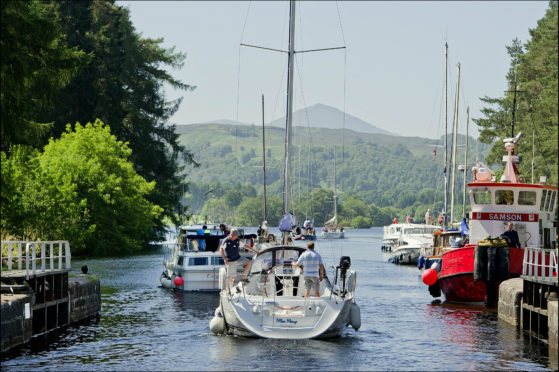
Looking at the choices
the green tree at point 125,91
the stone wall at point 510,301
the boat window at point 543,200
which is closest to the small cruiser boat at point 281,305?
the stone wall at point 510,301

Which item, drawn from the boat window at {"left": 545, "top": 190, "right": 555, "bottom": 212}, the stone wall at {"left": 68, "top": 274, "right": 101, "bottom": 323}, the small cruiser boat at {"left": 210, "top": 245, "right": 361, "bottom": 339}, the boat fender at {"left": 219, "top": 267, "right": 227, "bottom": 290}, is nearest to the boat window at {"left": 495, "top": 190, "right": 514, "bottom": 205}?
the boat window at {"left": 545, "top": 190, "right": 555, "bottom": 212}

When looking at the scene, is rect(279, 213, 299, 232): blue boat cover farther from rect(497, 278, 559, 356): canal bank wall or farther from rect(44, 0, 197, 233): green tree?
rect(44, 0, 197, 233): green tree

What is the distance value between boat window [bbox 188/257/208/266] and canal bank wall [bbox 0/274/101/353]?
7.86 meters

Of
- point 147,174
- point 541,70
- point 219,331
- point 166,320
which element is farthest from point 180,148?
point 219,331

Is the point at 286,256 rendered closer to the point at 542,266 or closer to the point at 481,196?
the point at 542,266

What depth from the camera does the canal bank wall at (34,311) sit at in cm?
2466

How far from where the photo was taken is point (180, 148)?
92.8 meters

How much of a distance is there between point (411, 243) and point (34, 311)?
193 feet

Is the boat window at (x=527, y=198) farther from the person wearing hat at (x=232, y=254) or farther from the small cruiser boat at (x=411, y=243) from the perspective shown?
the small cruiser boat at (x=411, y=243)

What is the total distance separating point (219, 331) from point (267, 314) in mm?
2481

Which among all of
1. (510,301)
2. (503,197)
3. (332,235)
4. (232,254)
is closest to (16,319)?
(232,254)

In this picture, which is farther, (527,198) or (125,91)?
(125,91)

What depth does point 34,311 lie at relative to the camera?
91.6 feet

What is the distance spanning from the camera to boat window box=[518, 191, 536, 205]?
3803cm
